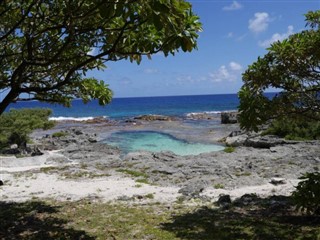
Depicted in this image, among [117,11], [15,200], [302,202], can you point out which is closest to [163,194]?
[15,200]

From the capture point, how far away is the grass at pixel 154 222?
25.3 ft

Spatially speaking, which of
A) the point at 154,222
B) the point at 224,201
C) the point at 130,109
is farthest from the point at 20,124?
the point at 130,109

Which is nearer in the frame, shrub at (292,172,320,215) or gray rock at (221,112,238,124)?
shrub at (292,172,320,215)

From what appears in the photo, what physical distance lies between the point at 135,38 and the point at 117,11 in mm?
1931

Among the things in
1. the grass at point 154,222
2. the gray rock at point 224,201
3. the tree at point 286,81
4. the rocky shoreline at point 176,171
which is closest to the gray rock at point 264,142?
the rocky shoreline at point 176,171

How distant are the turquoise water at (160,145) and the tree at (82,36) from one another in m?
18.7

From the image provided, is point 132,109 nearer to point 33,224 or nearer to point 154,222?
point 33,224

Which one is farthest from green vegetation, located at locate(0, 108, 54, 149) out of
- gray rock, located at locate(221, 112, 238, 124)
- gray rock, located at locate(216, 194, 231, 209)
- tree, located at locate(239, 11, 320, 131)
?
gray rock, located at locate(221, 112, 238, 124)

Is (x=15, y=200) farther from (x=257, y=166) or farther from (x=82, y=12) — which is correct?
(x=257, y=166)

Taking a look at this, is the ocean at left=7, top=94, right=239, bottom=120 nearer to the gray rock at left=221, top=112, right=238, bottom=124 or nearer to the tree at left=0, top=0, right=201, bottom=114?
the gray rock at left=221, top=112, right=238, bottom=124

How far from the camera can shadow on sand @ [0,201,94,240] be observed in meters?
7.85

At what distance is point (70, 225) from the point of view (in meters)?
8.59

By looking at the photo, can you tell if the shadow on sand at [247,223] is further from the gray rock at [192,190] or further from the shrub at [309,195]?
the gray rock at [192,190]

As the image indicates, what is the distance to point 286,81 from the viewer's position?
7895 mm
